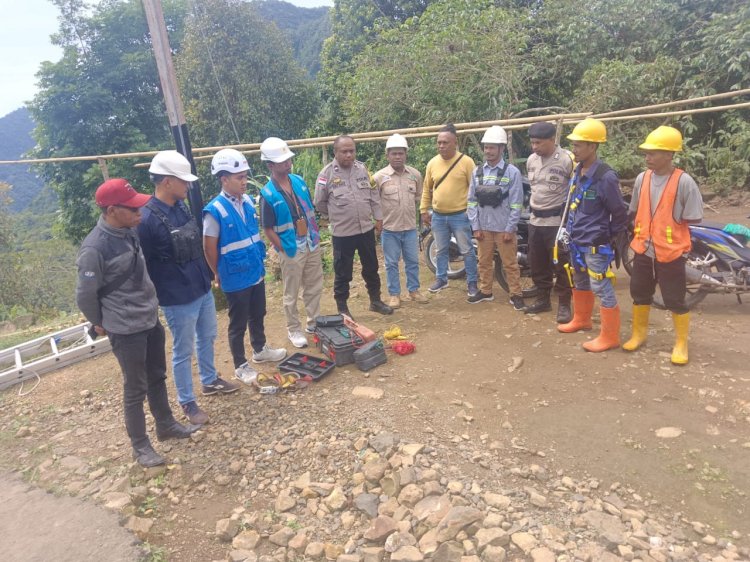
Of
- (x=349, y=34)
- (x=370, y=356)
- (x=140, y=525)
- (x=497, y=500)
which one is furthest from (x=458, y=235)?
(x=349, y=34)

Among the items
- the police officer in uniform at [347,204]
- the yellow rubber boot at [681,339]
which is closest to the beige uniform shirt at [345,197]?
the police officer in uniform at [347,204]

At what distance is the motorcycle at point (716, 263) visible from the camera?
4344 mm

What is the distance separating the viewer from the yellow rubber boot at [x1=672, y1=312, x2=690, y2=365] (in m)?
3.71

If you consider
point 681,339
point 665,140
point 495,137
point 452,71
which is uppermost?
point 452,71

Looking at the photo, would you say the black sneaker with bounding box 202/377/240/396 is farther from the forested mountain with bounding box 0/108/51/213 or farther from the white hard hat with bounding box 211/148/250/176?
the forested mountain with bounding box 0/108/51/213

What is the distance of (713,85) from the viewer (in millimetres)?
8242

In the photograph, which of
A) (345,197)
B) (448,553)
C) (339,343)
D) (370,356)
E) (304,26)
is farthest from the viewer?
(304,26)

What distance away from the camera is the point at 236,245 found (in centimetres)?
381

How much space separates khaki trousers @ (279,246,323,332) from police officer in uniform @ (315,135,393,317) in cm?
34

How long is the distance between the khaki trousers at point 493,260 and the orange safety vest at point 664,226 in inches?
54.1

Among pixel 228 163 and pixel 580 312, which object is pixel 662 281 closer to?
pixel 580 312

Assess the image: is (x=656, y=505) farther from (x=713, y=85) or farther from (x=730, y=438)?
(x=713, y=85)

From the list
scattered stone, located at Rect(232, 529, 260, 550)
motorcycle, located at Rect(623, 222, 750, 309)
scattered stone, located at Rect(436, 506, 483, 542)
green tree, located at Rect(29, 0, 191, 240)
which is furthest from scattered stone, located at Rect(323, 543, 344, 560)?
green tree, located at Rect(29, 0, 191, 240)

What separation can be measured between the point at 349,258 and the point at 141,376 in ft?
7.74
